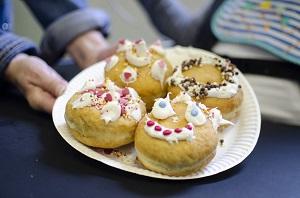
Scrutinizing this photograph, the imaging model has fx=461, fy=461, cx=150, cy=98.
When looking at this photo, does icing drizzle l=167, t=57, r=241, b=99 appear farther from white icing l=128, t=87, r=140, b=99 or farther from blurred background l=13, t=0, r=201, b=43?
blurred background l=13, t=0, r=201, b=43

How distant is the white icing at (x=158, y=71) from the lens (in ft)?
2.55

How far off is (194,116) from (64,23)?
1.57ft

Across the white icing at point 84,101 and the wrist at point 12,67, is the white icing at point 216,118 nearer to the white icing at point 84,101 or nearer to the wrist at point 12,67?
the white icing at point 84,101

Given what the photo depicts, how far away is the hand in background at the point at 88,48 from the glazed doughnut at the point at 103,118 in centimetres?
29

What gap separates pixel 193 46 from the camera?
956 millimetres

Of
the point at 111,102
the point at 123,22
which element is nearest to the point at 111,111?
the point at 111,102

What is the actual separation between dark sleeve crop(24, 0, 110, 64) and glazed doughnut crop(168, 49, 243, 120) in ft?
0.95

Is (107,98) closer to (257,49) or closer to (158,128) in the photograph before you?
(158,128)

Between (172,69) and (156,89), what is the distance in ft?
0.21

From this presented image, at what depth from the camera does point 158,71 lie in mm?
777

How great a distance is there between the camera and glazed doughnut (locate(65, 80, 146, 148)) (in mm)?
652

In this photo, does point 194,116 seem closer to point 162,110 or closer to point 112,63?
point 162,110

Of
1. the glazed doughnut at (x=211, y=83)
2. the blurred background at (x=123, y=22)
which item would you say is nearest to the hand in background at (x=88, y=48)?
the glazed doughnut at (x=211, y=83)

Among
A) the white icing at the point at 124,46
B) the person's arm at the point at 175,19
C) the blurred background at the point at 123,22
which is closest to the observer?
the white icing at the point at 124,46
